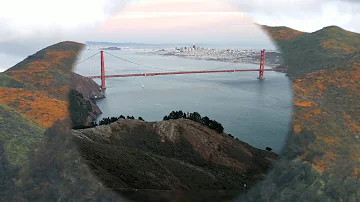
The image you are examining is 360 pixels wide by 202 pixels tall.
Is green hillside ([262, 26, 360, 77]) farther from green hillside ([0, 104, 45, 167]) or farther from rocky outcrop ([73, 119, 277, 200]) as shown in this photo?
green hillside ([0, 104, 45, 167])

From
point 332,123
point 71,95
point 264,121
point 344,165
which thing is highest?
point 71,95

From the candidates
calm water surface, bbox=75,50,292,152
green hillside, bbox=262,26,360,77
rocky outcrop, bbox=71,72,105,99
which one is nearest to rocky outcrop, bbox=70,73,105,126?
rocky outcrop, bbox=71,72,105,99

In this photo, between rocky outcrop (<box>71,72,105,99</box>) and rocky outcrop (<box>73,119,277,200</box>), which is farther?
rocky outcrop (<box>73,119,277,200</box>)

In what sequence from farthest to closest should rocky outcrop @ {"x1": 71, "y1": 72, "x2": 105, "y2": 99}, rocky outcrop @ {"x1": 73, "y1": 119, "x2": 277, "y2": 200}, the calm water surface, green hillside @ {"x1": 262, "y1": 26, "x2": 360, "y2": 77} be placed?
1. the calm water surface
2. green hillside @ {"x1": 262, "y1": 26, "x2": 360, "y2": 77}
3. rocky outcrop @ {"x1": 73, "y1": 119, "x2": 277, "y2": 200}
4. rocky outcrop @ {"x1": 71, "y1": 72, "x2": 105, "y2": 99}

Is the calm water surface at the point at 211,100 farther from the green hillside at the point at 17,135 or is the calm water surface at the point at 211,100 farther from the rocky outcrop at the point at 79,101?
the green hillside at the point at 17,135

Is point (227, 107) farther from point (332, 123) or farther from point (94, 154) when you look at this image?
A: point (94, 154)

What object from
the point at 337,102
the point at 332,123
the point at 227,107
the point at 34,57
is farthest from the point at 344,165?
the point at 227,107

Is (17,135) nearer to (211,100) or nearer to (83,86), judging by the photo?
(83,86)

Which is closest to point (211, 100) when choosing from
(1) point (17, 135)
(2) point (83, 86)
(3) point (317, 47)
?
(3) point (317, 47)
